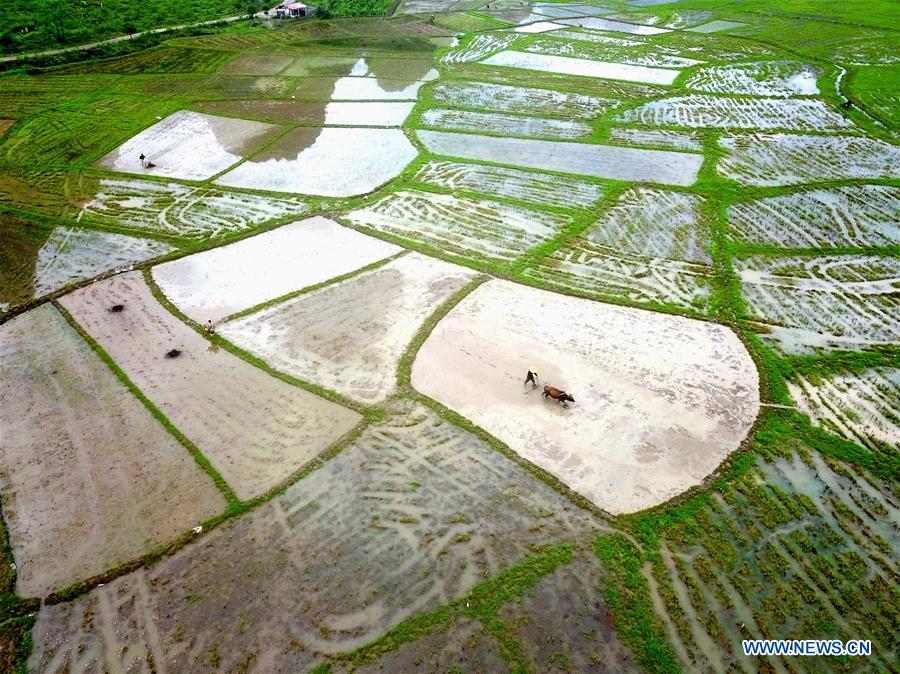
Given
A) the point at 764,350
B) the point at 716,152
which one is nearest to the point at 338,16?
the point at 716,152

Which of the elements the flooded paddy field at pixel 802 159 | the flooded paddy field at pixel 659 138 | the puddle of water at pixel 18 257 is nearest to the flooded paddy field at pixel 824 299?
the flooded paddy field at pixel 802 159

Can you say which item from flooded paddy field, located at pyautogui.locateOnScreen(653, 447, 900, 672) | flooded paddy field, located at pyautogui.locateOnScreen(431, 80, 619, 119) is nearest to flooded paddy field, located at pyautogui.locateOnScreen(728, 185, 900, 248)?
flooded paddy field, located at pyautogui.locateOnScreen(653, 447, 900, 672)

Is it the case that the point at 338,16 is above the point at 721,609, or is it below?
above

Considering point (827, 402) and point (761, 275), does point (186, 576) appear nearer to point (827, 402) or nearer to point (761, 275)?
point (827, 402)

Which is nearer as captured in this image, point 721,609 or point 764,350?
point 721,609

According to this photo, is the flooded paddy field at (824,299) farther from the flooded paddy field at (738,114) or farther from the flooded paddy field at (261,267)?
the flooded paddy field at (738,114)

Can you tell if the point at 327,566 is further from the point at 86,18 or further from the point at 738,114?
the point at 86,18

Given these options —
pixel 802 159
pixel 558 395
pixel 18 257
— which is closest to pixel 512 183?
pixel 558 395
